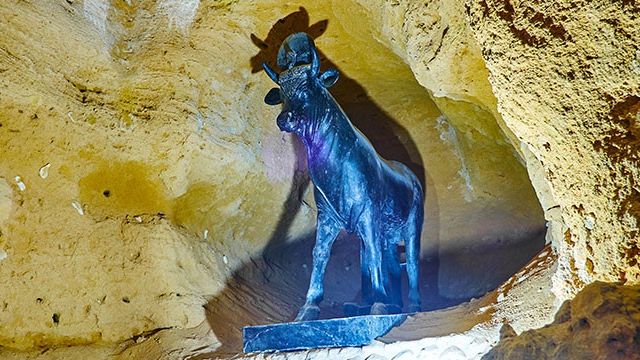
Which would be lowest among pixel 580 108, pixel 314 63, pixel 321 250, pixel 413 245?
pixel 413 245

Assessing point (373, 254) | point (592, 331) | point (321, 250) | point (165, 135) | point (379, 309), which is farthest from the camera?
point (165, 135)

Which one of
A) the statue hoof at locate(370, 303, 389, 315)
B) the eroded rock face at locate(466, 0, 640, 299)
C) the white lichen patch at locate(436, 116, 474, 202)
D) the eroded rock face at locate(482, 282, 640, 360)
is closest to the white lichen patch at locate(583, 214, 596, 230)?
the eroded rock face at locate(466, 0, 640, 299)

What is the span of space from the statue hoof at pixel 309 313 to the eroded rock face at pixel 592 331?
0.81 metres

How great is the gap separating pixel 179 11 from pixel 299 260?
138 cm

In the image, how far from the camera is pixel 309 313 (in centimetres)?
184

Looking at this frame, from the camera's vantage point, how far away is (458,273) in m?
2.96

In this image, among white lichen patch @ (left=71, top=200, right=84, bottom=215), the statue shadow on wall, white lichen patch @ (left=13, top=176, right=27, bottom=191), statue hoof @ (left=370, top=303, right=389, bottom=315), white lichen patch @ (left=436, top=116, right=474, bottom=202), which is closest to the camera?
statue hoof @ (left=370, top=303, right=389, bottom=315)

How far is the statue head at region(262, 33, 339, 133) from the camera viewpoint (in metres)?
1.94

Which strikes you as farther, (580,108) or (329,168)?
(329,168)

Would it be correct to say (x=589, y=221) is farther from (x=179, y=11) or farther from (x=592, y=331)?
(x=179, y=11)

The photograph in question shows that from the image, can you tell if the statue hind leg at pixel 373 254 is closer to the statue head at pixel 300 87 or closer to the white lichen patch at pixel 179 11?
the statue head at pixel 300 87

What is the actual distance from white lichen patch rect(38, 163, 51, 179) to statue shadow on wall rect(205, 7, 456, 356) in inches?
30.6

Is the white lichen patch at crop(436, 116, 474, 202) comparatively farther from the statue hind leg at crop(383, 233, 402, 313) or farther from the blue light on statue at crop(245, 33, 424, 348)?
the blue light on statue at crop(245, 33, 424, 348)

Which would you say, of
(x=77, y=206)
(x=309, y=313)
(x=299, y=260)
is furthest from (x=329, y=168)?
(x=299, y=260)
